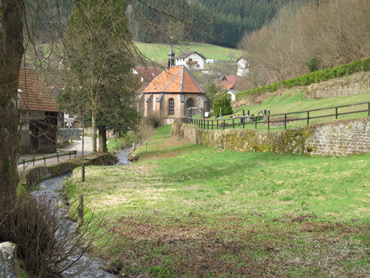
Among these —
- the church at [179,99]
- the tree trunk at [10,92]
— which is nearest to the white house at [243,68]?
the church at [179,99]

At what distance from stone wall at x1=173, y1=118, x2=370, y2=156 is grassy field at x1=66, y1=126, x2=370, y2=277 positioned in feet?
2.24

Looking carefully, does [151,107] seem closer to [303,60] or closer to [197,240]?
[303,60]

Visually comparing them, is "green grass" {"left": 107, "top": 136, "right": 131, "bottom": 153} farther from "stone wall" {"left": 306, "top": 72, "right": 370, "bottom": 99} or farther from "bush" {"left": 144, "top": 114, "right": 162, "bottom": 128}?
"stone wall" {"left": 306, "top": 72, "right": 370, "bottom": 99}

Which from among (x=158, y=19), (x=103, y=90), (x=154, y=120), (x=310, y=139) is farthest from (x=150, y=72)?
(x=154, y=120)

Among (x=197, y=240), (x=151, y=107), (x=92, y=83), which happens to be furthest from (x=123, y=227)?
(x=151, y=107)

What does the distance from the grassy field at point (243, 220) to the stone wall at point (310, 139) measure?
682 mm

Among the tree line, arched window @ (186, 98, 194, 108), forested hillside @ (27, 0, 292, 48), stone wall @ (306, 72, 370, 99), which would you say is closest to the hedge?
stone wall @ (306, 72, 370, 99)

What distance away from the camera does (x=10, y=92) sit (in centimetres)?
688

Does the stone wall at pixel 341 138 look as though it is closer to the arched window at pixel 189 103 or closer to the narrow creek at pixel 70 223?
the narrow creek at pixel 70 223

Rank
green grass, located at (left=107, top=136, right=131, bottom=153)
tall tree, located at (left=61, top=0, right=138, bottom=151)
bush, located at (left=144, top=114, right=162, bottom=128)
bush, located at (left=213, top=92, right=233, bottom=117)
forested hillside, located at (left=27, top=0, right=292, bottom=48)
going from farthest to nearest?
bush, located at (left=144, top=114, right=162, bottom=128), bush, located at (left=213, top=92, right=233, bottom=117), green grass, located at (left=107, top=136, right=131, bottom=153), tall tree, located at (left=61, top=0, right=138, bottom=151), forested hillside, located at (left=27, top=0, right=292, bottom=48)

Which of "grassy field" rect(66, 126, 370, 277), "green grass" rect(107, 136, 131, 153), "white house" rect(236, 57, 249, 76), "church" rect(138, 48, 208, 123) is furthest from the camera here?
"white house" rect(236, 57, 249, 76)

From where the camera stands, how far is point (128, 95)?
28.2 metres

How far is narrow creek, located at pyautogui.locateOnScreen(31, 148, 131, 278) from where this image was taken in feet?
19.8

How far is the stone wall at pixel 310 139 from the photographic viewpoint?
15.2 metres
